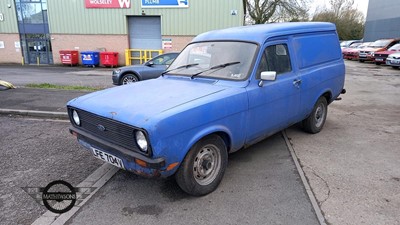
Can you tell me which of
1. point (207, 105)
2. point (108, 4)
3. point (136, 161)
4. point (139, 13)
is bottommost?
point (136, 161)

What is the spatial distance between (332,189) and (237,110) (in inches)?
59.6

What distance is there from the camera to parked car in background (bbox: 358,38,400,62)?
2250 cm

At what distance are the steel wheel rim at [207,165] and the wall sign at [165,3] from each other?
18.4m

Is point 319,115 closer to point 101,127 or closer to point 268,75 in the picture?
point 268,75

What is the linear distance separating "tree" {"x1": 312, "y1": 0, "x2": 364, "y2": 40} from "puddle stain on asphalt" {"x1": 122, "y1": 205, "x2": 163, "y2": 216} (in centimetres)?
5484

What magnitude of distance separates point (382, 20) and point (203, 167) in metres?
39.2

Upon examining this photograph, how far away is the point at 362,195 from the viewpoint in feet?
11.3

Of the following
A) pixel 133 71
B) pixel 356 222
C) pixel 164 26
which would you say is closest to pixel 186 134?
pixel 356 222

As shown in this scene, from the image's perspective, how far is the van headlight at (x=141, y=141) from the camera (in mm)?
2872

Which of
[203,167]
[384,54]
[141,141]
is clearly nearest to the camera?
[141,141]

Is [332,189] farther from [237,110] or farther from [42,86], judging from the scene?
[42,86]

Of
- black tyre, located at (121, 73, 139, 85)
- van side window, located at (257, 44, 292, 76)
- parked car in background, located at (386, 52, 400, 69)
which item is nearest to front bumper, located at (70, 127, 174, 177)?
van side window, located at (257, 44, 292, 76)

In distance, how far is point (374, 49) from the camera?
23.5m

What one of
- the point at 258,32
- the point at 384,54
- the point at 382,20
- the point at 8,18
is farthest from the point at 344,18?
the point at 258,32
